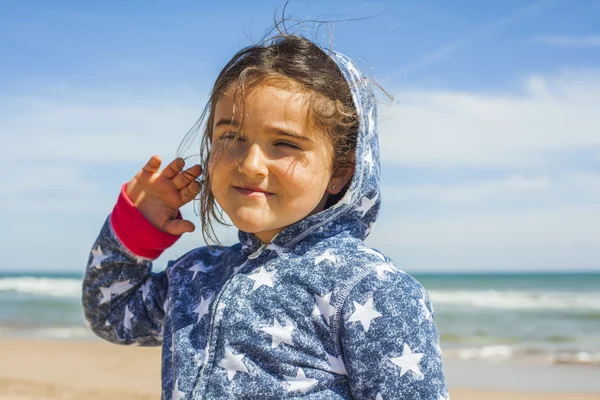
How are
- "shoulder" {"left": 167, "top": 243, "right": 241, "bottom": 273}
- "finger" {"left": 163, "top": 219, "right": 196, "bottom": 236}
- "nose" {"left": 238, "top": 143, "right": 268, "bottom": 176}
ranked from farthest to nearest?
"finger" {"left": 163, "top": 219, "right": 196, "bottom": 236}
"shoulder" {"left": 167, "top": 243, "right": 241, "bottom": 273}
"nose" {"left": 238, "top": 143, "right": 268, "bottom": 176}

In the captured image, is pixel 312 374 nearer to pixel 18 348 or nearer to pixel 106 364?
pixel 106 364

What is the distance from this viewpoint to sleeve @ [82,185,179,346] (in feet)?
7.95

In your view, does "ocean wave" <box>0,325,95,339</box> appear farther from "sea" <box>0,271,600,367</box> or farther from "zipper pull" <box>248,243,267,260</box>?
"zipper pull" <box>248,243,267,260</box>

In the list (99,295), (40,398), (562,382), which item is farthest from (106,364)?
(99,295)

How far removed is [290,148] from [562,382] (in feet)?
18.3

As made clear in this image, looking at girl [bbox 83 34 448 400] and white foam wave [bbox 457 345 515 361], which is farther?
white foam wave [bbox 457 345 515 361]

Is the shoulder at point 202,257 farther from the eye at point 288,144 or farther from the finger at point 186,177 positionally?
the eye at point 288,144

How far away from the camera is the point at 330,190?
7.15 ft

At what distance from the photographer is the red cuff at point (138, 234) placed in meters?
2.41

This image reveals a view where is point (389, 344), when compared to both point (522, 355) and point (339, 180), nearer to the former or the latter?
point (339, 180)

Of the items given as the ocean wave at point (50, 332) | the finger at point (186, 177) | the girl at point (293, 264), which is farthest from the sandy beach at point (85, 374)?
the girl at point (293, 264)

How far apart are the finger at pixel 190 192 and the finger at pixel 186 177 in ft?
0.05

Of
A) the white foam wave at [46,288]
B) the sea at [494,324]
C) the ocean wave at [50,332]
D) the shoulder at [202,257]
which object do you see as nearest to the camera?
the shoulder at [202,257]

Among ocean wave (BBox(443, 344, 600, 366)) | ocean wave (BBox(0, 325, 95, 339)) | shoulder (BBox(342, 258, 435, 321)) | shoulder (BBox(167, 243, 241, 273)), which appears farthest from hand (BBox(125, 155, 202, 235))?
ocean wave (BBox(0, 325, 95, 339))
